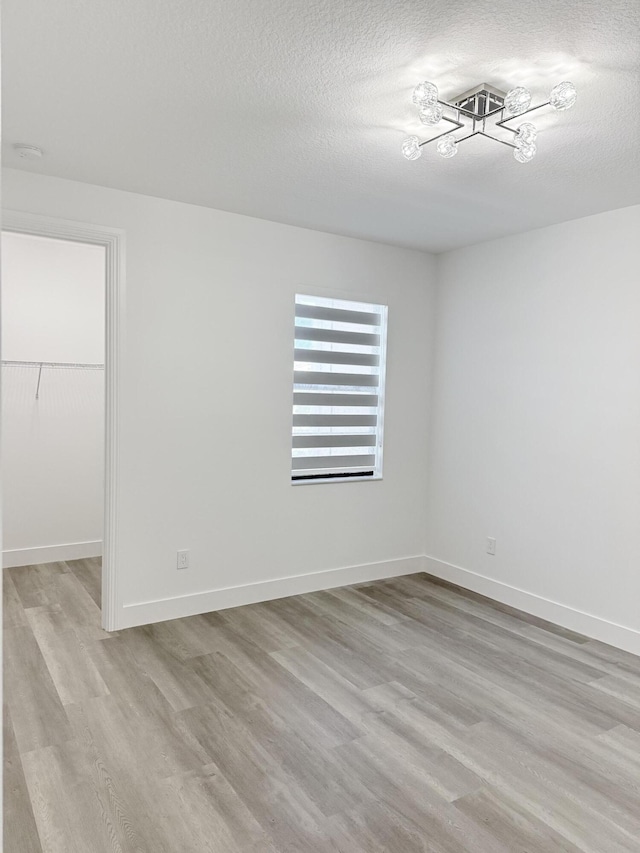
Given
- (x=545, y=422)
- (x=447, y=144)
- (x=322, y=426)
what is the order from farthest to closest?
(x=322, y=426), (x=545, y=422), (x=447, y=144)

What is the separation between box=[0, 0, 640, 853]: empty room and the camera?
2064 millimetres

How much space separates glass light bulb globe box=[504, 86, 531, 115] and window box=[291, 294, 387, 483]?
7.50 ft

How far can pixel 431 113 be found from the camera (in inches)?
84.0

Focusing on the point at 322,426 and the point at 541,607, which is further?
the point at 322,426

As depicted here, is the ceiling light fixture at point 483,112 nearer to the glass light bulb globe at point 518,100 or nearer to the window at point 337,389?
the glass light bulb globe at point 518,100

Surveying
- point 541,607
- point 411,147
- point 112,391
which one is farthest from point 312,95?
point 541,607

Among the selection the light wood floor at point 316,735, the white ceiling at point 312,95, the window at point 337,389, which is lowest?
the light wood floor at point 316,735

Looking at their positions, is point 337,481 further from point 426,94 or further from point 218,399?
point 426,94

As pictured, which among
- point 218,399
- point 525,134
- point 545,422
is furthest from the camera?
point 545,422

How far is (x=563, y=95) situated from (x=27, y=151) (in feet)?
7.75

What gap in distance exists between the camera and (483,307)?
448 centimetres

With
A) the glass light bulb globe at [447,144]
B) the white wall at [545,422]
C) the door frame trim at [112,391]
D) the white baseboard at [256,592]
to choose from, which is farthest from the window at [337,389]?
the glass light bulb globe at [447,144]

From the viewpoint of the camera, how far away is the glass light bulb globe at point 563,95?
79.1 inches

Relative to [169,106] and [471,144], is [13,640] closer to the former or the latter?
[169,106]
